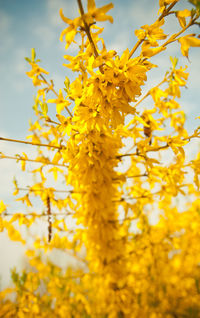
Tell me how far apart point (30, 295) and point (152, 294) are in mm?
2926

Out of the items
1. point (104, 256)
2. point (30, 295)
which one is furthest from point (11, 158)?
point (30, 295)

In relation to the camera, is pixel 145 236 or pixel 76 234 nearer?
pixel 76 234

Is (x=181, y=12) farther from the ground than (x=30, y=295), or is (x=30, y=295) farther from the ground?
(x=181, y=12)

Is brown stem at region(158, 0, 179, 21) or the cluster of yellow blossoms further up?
brown stem at region(158, 0, 179, 21)

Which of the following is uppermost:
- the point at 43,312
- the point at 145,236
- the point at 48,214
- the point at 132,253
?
the point at 48,214

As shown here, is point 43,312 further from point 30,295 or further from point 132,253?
point 132,253

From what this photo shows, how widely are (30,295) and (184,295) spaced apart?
3.75 m

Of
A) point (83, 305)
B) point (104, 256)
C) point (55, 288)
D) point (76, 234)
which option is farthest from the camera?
point (83, 305)

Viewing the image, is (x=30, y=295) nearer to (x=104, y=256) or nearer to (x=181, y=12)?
(x=104, y=256)

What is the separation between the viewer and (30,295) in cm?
325

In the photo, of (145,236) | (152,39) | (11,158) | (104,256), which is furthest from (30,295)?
(152,39)

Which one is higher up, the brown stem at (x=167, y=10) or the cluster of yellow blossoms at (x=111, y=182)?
the brown stem at (x=167, y=10)

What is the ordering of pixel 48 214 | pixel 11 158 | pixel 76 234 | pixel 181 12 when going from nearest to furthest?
pixel 181 12, pixel 11 158, pixel 48 214, pixel 76 234

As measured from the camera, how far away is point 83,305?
14.6ft
